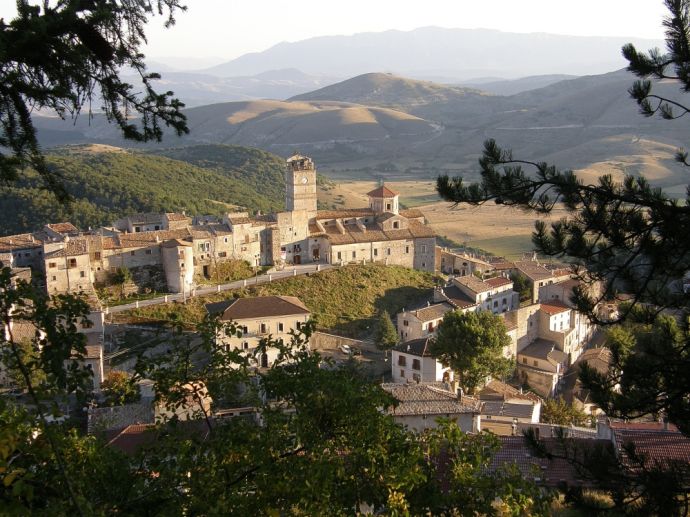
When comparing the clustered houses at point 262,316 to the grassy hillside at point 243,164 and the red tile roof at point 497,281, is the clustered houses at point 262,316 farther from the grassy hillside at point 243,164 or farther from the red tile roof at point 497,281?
the grassy hillside at point 243,164

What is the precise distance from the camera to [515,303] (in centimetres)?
4441

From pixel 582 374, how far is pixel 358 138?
6852 inches

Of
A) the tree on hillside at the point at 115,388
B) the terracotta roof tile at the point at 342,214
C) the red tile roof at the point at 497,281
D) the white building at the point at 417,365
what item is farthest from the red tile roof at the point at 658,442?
the terracotta roof tile at the point at 342,214

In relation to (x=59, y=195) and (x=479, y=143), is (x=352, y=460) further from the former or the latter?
(x=479, y=143)

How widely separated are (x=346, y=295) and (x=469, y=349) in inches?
472

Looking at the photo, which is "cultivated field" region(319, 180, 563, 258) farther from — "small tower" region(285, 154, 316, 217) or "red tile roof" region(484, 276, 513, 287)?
"red tile roof" region(484, 276, 513, 287)

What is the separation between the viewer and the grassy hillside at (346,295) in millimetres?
38656

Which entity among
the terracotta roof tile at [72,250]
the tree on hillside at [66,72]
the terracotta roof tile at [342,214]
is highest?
the tree on hillside at [66,72]

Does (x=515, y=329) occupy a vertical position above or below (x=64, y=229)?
below

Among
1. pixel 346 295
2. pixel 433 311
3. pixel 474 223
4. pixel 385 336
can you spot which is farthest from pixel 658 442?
pixel 474 223

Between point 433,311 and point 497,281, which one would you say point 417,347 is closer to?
point 433,311

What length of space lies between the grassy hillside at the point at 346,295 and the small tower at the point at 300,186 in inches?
248

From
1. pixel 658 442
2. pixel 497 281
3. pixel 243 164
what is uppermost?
pixel 243 164

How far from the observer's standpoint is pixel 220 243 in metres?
42.8
